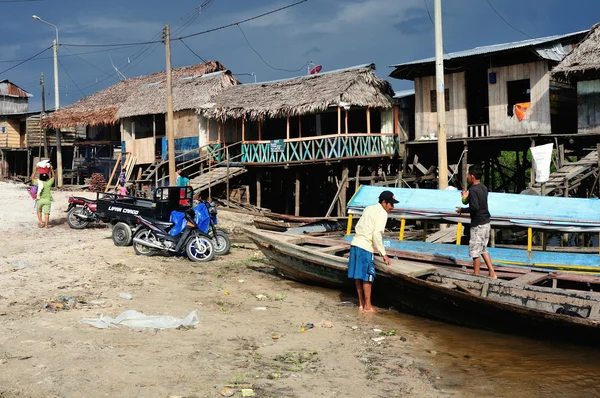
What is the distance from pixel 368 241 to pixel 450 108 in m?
13.0

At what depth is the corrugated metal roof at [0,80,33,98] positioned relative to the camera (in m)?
42.0

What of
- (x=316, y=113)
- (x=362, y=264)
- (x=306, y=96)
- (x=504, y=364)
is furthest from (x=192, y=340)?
(x=316, y=113)

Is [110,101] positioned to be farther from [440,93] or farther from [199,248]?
[199,248]

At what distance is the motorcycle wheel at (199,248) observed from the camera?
12.2 meters

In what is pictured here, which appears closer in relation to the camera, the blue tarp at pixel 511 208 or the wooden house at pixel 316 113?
the blue tarp at pixel 511 208

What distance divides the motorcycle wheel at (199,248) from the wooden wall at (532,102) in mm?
11136

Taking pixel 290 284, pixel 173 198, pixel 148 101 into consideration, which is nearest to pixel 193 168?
pixel 148 101

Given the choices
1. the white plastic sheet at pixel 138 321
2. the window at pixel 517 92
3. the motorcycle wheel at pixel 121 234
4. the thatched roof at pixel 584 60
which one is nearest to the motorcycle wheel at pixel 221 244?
the motorcycle wheel at pixel 121 234

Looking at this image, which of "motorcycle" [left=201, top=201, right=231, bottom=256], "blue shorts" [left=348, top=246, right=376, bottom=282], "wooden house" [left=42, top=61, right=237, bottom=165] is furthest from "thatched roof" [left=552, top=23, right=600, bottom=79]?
"wooden house" [left=42, top=61, right=237, bottom=165]

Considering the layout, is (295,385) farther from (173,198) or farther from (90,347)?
(173,198)

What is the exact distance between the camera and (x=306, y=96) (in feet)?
70.2

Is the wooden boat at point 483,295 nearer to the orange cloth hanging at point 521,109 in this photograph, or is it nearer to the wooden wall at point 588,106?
the wooden wall at point 588,106

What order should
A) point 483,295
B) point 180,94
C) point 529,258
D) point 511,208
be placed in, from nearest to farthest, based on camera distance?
point 483,295 → point 529,258 → point 511,208 → point 180,94

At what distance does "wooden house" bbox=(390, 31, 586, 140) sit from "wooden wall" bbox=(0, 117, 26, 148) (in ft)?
86.1
